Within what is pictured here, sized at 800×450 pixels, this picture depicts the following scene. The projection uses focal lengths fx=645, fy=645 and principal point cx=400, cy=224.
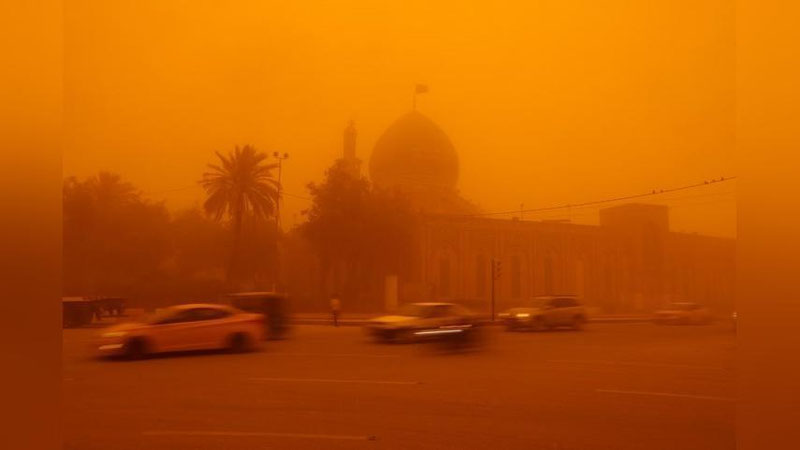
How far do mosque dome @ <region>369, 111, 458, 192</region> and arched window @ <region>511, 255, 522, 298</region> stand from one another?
184 centimetres

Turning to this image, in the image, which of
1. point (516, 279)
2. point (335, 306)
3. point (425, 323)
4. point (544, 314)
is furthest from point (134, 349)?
point (544, 314)

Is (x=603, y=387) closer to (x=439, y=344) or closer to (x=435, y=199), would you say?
(x=439, y=344)

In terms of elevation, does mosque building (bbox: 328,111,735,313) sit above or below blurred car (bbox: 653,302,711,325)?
above

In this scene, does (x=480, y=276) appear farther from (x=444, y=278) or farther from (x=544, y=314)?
(x=544, y=314)

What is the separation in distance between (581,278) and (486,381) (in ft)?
13.6

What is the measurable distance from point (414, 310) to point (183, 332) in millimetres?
3640

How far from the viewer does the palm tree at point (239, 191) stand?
577 centimetres

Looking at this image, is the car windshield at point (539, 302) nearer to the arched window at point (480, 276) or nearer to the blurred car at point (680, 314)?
the arched window at point (480, 276)

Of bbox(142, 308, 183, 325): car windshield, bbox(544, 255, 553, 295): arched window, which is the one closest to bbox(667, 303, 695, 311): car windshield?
bbox(544, 255, 553, 295): arched window

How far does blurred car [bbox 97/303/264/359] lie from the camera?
7727 mm

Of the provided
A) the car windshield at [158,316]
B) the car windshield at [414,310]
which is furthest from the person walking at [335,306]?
the car windshield at [158,316]

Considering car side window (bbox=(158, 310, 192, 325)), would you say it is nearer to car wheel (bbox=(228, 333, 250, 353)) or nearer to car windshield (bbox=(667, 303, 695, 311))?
car wheel (bbox=(228, 333, 250, 353))

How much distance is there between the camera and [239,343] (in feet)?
29.0

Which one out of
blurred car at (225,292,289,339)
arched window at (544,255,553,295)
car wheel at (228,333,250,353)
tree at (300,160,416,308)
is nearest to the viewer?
car wheel at (228,333,250,353)
